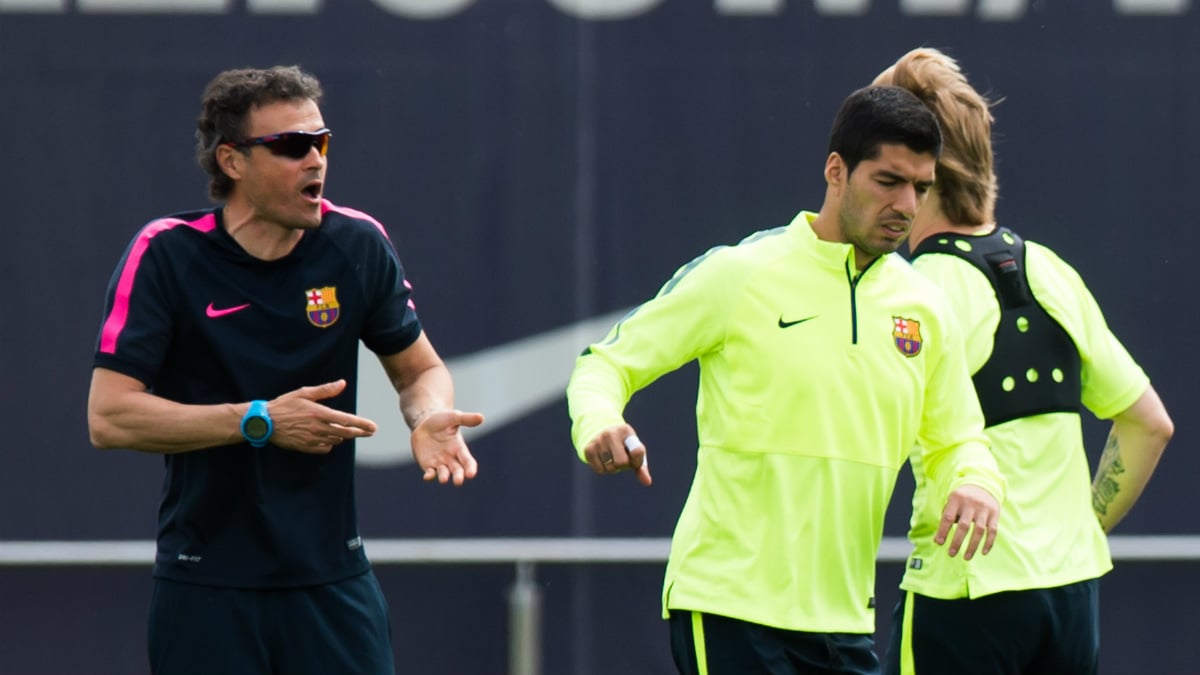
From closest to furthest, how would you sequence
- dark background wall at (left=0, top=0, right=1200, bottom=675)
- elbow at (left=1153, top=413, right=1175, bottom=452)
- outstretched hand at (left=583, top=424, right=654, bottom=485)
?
outstretched hand at (left=583, top=424, right=654, bottom=485) < elbow at (left=1153, top=413, right=1175, bottom=452) < dark background wall at (left=0, top=0, right=1200, bottom=675)

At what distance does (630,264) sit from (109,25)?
4.87ft

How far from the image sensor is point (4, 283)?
4.46 meters

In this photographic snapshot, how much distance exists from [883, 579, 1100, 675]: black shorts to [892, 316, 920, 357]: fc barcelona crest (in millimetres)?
566

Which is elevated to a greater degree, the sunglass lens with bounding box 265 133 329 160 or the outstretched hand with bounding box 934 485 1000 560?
the sunglass lens with bounding box 265 133 329 160

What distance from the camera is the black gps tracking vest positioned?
3375 mm

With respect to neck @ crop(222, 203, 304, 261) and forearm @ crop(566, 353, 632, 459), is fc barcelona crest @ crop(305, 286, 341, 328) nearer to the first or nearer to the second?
neck @ crop(222, 203, 304, 261)

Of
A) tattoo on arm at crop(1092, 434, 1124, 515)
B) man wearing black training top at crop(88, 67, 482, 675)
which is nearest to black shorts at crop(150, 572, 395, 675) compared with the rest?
man wearing black training top at crop(88, 67, 482, 675)

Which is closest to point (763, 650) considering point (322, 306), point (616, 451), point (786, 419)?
point (786, 419)

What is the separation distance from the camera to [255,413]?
292 cm

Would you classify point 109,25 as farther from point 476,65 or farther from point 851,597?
point 851,597

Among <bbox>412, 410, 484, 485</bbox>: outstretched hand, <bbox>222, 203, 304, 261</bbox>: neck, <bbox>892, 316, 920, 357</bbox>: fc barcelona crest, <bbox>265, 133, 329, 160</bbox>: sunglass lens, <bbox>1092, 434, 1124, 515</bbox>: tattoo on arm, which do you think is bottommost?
<bbox>1092, 434, 1124, 515</bbox>: tattoo on arm

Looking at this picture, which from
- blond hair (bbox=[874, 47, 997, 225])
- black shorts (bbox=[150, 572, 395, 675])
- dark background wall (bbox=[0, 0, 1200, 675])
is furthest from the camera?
dark background wall (bbox=[0, 0, 1200, 675])

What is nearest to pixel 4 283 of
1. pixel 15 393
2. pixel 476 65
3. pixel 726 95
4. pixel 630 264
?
pixel 15 393

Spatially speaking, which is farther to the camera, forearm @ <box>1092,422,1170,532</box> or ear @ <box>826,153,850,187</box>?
forearm @ <box>1092,422,1170,532</box>
